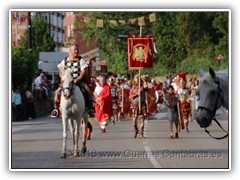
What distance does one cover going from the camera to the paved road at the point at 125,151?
1708 centimetres

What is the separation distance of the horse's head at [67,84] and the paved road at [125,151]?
132cm

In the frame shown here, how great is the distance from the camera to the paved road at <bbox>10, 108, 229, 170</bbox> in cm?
1708

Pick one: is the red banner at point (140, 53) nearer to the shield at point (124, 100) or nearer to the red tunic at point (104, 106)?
the red tunic at point (104, 106)

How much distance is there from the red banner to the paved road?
213cm

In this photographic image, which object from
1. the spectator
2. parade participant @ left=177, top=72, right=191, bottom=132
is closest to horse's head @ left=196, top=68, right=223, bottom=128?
parade participant @ left=177, top=72, right=191, bottom=132

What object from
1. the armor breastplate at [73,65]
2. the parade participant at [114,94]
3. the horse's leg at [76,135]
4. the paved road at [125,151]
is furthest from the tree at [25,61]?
the armor breastplate at [73,65]

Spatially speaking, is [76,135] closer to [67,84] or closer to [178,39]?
[67,84]

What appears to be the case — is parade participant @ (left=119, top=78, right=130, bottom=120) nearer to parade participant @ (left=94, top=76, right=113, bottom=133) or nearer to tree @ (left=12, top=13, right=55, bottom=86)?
tree @ (left=12, top=13, right=55, bottom=86)

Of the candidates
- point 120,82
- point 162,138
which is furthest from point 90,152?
point 120,82

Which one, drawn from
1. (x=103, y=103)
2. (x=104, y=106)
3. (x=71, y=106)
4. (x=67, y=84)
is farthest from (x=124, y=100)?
(x=67, y=84)

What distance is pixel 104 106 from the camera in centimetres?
3012
